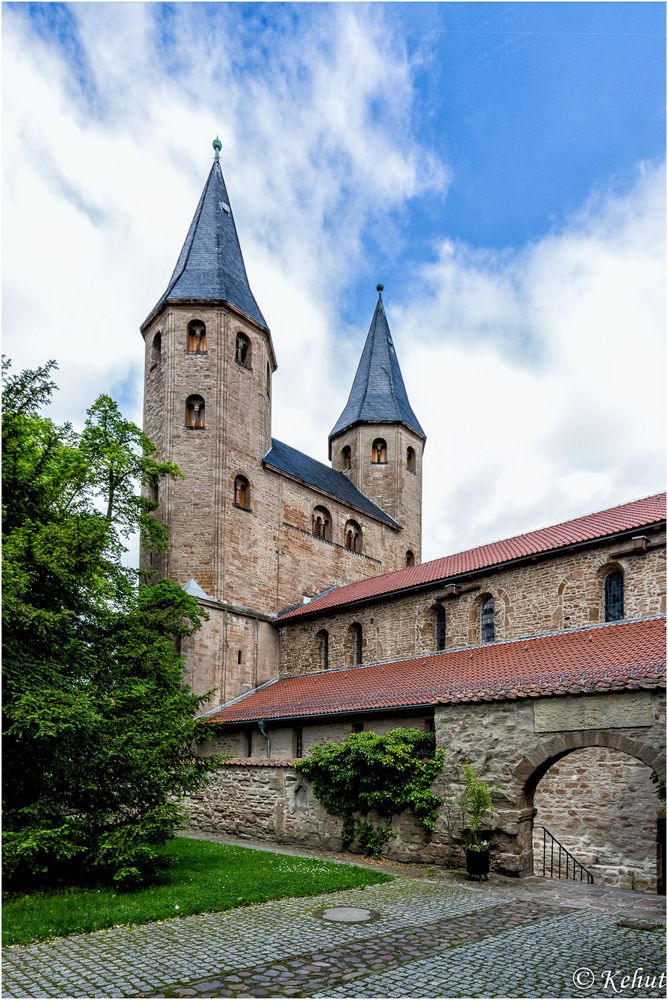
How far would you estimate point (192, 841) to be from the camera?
15656mm

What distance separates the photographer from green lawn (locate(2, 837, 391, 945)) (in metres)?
8.45

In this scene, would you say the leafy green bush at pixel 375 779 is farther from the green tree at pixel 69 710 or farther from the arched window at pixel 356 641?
the arched window at pixel 356 641

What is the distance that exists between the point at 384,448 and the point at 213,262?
45.7 ft

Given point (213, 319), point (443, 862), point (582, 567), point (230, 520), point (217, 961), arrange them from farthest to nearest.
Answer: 1. point (213, 319)
2. point (230, 520)
3. point (582, 567)
4. point (443, 862)
5. point (217, 961)

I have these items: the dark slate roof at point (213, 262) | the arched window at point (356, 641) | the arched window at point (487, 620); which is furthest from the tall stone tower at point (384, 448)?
the arched window at point (487, 620)

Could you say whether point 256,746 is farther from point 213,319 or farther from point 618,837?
point 213,319

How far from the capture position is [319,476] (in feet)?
113

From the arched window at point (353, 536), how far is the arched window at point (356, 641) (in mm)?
9089

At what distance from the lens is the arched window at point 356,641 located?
25.1 m

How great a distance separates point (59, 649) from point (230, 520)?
16.3 metres


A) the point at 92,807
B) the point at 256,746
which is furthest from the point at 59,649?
the point at 256,746

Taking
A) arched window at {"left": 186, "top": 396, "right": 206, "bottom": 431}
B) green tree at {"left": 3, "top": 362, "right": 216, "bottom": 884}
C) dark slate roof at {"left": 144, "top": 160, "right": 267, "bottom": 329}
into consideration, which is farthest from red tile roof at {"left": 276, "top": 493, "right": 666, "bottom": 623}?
dark slate roof at {"left": 144, "top": 160, "right": 267, "bottom": 329}

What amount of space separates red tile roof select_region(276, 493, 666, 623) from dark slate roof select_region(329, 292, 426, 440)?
46.8 feet

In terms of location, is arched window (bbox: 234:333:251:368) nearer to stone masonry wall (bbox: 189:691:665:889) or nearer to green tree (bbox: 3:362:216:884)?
green tree (bbox: 3:362:216:884)
